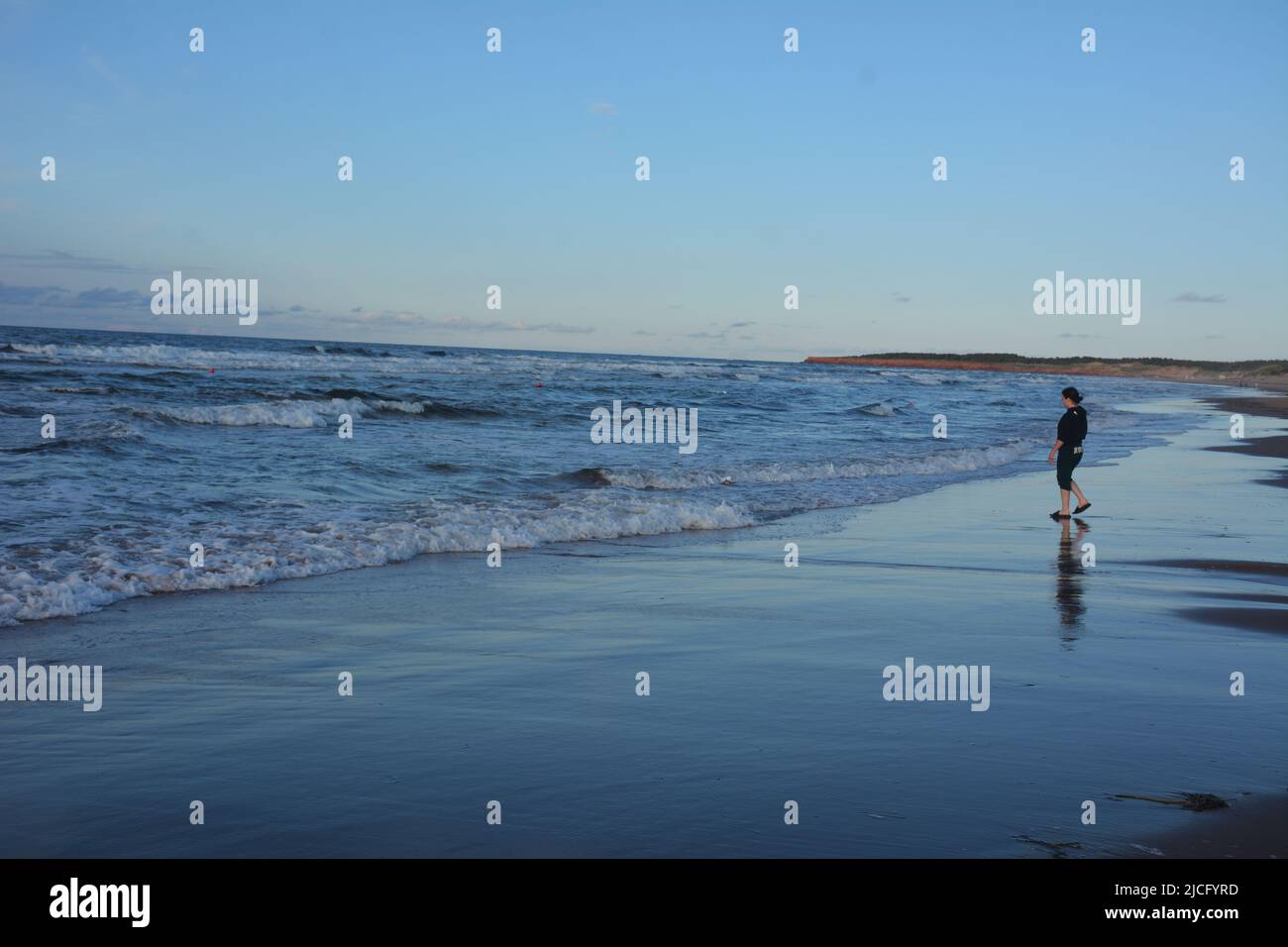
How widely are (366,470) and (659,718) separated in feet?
38.6

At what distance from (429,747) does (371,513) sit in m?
7.75

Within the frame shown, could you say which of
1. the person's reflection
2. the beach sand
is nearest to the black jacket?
the person's reflection

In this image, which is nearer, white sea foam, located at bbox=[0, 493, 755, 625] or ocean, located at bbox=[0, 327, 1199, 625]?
white sea foam, located at bbox=[0, 493, 755, 625]

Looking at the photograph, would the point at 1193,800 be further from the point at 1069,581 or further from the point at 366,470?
the point at 366,470

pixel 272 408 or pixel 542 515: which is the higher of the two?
pixel 272 408

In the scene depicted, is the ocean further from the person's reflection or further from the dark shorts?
the person's reflection

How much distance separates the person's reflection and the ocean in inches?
150

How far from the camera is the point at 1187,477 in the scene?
1919 cm

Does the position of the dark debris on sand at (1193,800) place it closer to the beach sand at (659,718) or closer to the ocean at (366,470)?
the beach sand at (659,718)

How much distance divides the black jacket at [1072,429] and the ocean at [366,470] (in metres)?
2.84

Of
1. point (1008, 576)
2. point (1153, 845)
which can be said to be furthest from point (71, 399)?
point (1153, 845)

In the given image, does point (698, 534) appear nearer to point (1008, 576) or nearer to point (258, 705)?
point (1008, 576)

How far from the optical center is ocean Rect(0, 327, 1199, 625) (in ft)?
32.3

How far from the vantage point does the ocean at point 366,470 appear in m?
9.86
